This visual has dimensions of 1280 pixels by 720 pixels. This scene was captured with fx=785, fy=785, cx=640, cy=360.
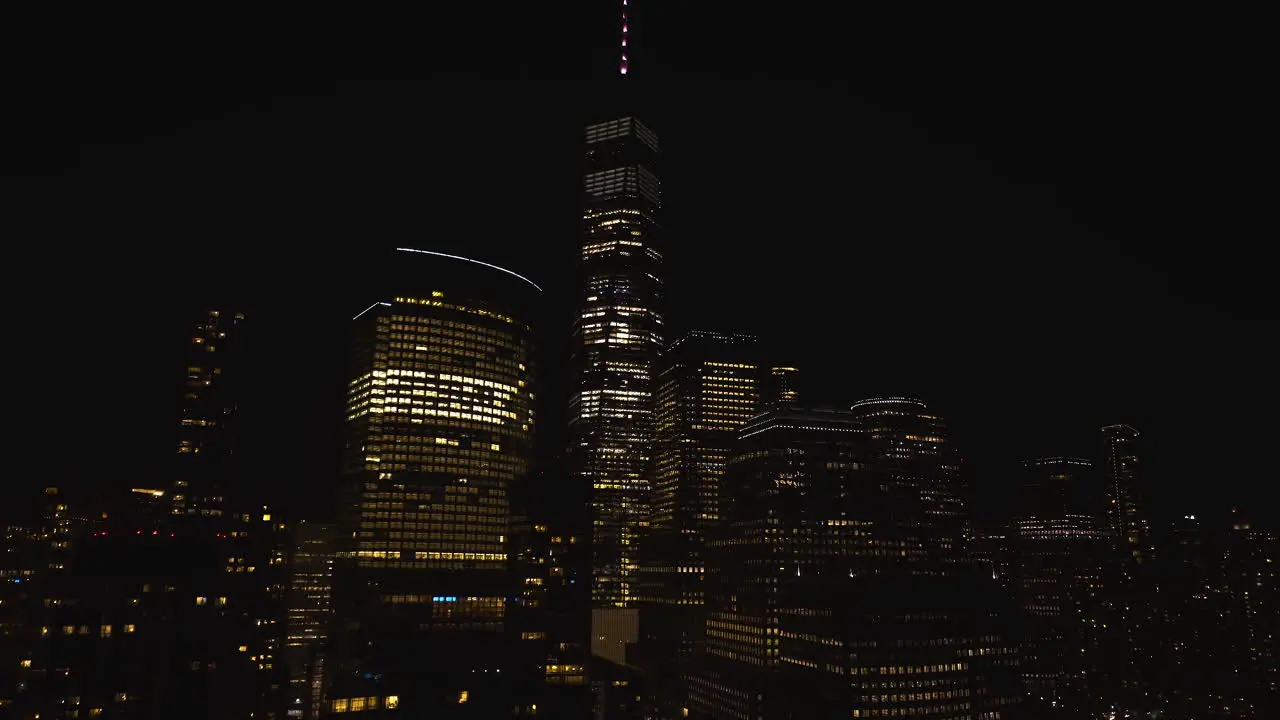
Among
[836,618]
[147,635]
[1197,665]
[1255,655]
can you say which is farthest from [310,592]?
[1255,655]

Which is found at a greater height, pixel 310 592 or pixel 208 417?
pixel 208 417

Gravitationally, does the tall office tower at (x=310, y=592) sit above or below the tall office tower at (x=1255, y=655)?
above

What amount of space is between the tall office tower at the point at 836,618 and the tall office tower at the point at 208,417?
11030 centimetres

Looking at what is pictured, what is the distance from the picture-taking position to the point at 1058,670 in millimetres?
188625

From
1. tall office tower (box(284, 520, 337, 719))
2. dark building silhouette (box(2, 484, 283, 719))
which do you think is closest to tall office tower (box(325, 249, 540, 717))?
tall office tower (box(284, 520, 337, 719))

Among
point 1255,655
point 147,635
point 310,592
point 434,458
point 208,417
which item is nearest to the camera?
point 147,635

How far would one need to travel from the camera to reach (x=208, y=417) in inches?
6772

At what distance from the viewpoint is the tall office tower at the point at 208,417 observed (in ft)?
527


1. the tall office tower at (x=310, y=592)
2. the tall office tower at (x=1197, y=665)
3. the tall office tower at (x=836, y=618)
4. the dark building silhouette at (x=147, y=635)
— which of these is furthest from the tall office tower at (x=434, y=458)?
the tall office tower at (x=1197, y=665)

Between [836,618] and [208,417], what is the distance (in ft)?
451

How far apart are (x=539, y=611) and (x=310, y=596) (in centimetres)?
6325

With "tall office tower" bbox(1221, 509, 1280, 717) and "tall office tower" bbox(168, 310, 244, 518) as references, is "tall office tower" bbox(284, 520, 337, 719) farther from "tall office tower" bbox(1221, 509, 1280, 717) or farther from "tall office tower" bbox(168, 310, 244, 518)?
"tall office tower" bbox(1221, 509, 1280, 717)

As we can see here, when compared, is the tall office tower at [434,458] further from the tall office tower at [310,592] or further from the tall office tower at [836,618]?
the tall office tower at [836,618]

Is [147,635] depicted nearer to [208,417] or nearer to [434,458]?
[434,458]
